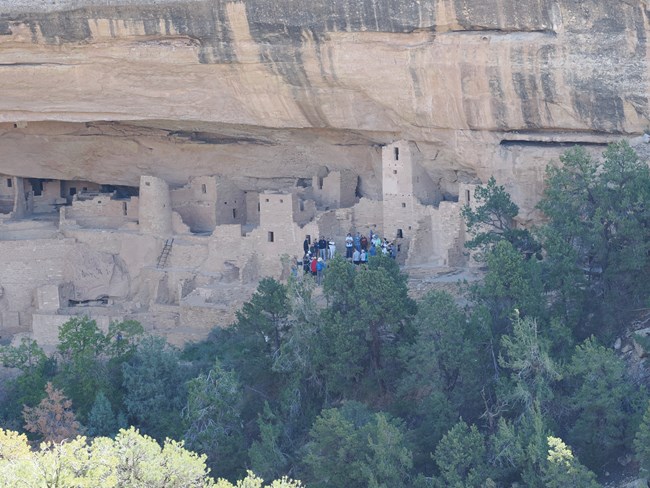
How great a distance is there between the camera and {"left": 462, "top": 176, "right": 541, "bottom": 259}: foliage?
19.2m

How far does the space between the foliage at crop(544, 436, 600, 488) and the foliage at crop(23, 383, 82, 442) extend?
563 cm

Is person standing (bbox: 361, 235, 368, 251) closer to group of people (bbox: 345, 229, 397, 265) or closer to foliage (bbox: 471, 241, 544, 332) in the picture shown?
group of people (bbox: 345, 229, 397, 265)

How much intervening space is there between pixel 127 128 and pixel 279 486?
401 inches

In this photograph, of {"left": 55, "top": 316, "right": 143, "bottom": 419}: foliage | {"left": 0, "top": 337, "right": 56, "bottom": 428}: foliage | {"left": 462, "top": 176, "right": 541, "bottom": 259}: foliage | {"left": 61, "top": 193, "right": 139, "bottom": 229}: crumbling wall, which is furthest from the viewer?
{"left": 61, "top": 193, "right": 139, "bottom": 229}: crumbling wall

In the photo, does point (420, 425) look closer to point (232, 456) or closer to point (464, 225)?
point (232, 456)

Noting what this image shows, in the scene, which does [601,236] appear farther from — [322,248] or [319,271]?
[322,248]

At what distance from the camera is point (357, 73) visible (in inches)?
781

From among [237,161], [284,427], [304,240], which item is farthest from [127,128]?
[284,427]

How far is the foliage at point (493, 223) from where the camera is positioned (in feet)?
62.9

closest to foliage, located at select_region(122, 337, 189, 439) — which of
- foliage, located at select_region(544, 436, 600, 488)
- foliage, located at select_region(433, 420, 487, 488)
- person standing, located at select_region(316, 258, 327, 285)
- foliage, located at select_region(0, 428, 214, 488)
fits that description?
person standing, located at select_region(316, 258, 327, 285)

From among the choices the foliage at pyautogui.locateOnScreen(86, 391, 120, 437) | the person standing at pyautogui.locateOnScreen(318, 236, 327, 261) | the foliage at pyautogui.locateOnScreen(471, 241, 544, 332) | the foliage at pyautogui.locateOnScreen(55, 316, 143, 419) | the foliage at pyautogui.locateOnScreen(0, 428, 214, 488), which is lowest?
the foliage at pyautogui.locateOnScreen(86, 391, 120, 437)

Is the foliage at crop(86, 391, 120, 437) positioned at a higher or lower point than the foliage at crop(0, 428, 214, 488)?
lower

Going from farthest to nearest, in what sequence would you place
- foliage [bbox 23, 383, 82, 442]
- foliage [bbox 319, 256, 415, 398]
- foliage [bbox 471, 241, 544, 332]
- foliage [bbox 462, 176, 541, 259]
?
foliage [bbox 462, 176, 541, 259] < foliage [bbox 319, 256, 415, 398] < foliage [bbox 23, 383, 82, 442] < foliage [bbox 471, 241, 544, 332]

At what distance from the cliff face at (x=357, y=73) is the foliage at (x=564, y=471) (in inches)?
195
